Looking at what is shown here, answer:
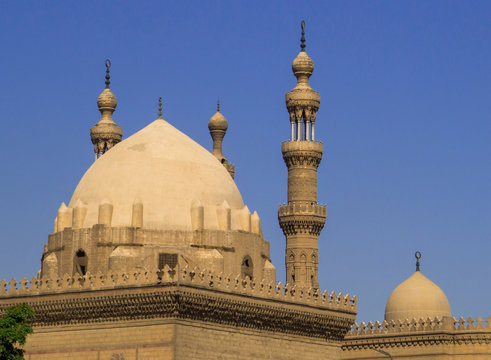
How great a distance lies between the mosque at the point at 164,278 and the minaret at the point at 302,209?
13046mm

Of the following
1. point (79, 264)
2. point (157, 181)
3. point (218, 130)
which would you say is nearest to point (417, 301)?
point (218, 130)

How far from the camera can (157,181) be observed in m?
37.9

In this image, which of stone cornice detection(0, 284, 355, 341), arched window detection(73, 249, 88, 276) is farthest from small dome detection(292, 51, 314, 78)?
arched window detection(73, 249, 88, 276)

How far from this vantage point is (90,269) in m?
37.1

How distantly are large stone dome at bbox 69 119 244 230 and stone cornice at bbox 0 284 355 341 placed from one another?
2515mm

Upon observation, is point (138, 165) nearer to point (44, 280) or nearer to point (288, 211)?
point (44, 280)

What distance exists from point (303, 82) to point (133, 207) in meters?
20.0

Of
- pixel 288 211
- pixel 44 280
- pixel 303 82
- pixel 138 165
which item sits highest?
pixel 303 82

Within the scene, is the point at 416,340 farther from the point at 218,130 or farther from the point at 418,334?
the point at 218,130

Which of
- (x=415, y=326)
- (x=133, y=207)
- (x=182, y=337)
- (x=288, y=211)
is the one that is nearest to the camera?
(x=182, y=337)

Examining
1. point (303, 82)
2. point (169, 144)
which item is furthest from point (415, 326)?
point (169, 144)

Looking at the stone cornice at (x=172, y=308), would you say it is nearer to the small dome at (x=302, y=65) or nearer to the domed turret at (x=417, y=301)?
the domed turret at (x=417, y=301)

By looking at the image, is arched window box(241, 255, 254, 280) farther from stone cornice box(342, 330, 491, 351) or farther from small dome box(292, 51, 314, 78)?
small dome box(292, 51, 314, 78)

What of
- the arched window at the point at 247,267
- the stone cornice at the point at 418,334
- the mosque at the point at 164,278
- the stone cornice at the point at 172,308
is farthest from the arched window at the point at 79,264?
the stone cornice at the point at 418,334
